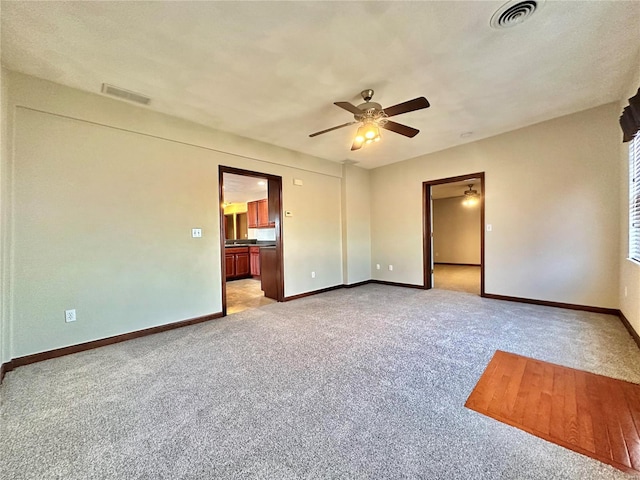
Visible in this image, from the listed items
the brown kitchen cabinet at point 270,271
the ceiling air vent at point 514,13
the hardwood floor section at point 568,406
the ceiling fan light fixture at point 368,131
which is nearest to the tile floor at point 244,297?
the brown kitchen cabinet at point 270,271

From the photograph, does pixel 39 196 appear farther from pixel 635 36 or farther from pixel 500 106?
pixel 635 36

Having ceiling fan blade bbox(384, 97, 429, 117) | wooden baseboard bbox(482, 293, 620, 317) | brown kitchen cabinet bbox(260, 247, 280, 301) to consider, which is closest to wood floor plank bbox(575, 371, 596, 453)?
wooden baseboard bbox(482, 293, 620, 317)

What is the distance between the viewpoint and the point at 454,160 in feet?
15.7

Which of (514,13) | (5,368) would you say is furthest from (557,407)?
(5,368)

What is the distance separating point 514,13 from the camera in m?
1.86

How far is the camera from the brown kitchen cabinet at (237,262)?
22.8 ft

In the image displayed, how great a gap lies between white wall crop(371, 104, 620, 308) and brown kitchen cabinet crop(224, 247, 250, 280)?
5156 millimetres

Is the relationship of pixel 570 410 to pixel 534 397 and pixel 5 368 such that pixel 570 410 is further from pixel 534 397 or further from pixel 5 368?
pixel 5 368

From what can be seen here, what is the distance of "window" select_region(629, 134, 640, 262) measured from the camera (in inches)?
106

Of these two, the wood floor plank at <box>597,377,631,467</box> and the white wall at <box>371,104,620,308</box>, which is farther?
the white wall at <box>371,104,620,308</box>

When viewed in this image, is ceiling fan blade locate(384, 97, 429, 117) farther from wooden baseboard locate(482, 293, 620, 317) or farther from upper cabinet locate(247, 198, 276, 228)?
Answer: upper cabinet locate(247, 198, 276, 228)

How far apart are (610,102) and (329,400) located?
475 centimetres

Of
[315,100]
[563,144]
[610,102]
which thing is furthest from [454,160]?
[315,100]

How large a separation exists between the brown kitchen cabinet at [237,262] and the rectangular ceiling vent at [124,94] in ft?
14.3
